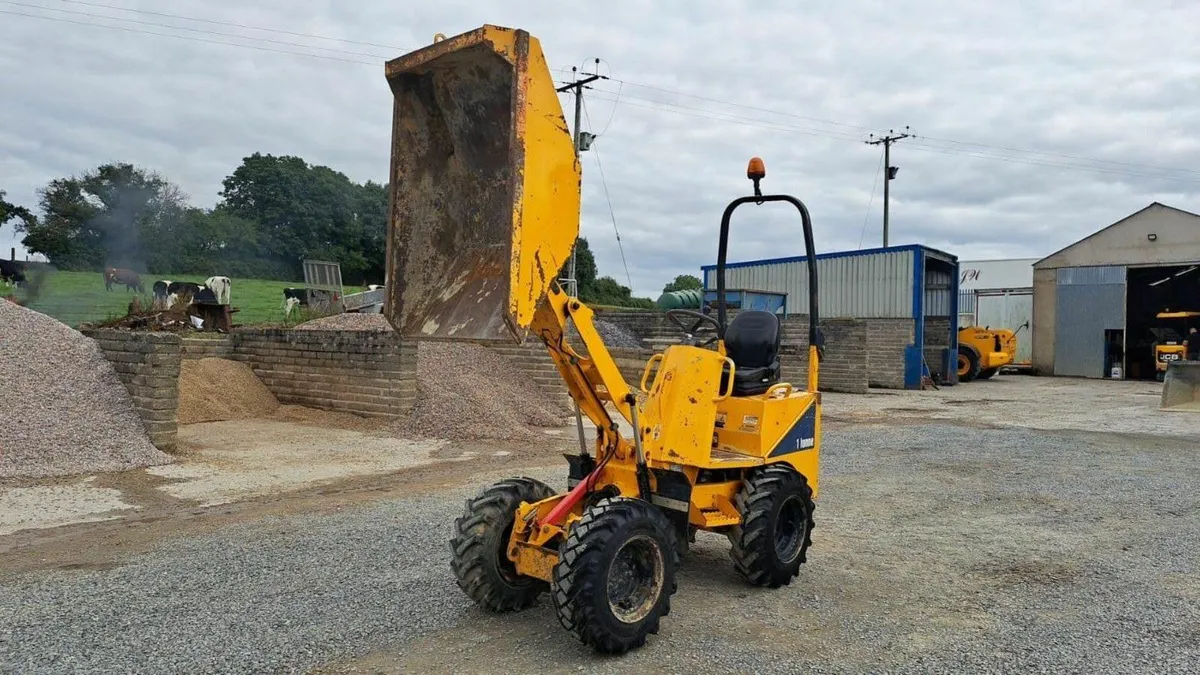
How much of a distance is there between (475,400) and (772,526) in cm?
803

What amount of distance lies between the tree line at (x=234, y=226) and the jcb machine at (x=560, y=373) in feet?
73.8

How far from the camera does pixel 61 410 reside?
8742 mm

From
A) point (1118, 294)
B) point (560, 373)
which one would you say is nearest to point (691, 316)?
point (560, 373)

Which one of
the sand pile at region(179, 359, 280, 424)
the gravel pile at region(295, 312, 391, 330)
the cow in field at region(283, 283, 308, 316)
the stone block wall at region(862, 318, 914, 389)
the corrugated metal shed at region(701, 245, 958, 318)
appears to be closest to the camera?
the sand pile at region(179, 359, 280, 424)

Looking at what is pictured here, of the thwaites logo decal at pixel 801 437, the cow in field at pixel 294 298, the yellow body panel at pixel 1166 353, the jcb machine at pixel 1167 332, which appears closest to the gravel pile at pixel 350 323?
the cow in field at pixel 294 298

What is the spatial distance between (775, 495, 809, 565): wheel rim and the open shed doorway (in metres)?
28.9

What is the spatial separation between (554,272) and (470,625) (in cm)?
183

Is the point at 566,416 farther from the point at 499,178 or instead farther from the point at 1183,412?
the point at 1183,412

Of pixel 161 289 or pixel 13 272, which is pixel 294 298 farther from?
pixel 13 272

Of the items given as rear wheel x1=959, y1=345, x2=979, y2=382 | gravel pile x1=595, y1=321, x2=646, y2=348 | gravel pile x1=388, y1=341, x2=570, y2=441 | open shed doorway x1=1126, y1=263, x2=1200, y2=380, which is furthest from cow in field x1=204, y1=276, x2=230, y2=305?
open shed doorway x1=1126, y1=263, x2=1200, y2=380

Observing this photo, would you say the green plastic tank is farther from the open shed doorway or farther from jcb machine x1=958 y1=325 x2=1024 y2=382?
the open shed doorway

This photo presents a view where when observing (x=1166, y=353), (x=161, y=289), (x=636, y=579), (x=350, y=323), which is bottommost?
(x=636, y=579)

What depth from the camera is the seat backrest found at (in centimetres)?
523

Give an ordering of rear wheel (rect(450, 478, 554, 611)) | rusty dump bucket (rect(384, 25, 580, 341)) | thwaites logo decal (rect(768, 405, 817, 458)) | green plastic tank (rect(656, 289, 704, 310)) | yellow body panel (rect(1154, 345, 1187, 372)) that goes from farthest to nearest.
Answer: green plastic tank (rect(656, 289, 704, 310)) → yellow body panel (rect(1154, 345, 1187, 372)) → thwaites logo decal (rect(768, 405, 817, 458)) → rear wheel (rect(450, 478, 554, 611)) → rusty dump bucket (rect(384, 25, 580, 341))
